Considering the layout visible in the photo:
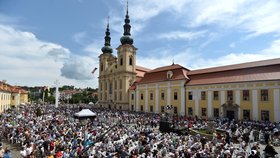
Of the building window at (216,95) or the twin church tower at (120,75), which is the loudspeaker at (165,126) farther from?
the twin church tower at (120,75)

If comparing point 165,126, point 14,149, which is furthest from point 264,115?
point 14,149

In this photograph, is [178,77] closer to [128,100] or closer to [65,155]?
[128,100]

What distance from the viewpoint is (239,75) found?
27172mm

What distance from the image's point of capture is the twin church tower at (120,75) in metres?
49.9

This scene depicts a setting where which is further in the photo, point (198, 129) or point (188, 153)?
point (198, 129)

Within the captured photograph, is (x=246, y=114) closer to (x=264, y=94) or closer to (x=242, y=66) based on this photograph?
(x=264, y=94)

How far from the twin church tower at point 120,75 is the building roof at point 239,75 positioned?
2039 cm

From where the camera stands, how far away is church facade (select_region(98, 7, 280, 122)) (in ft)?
79.6

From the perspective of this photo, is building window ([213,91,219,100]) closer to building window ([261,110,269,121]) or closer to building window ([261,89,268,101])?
building window ([261,89,268,101])

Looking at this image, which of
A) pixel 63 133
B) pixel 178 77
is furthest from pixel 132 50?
pixel 63 133

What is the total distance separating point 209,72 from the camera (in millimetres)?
31531

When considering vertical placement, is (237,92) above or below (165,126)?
above

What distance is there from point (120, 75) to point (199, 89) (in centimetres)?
2524

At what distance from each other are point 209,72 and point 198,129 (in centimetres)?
1457
